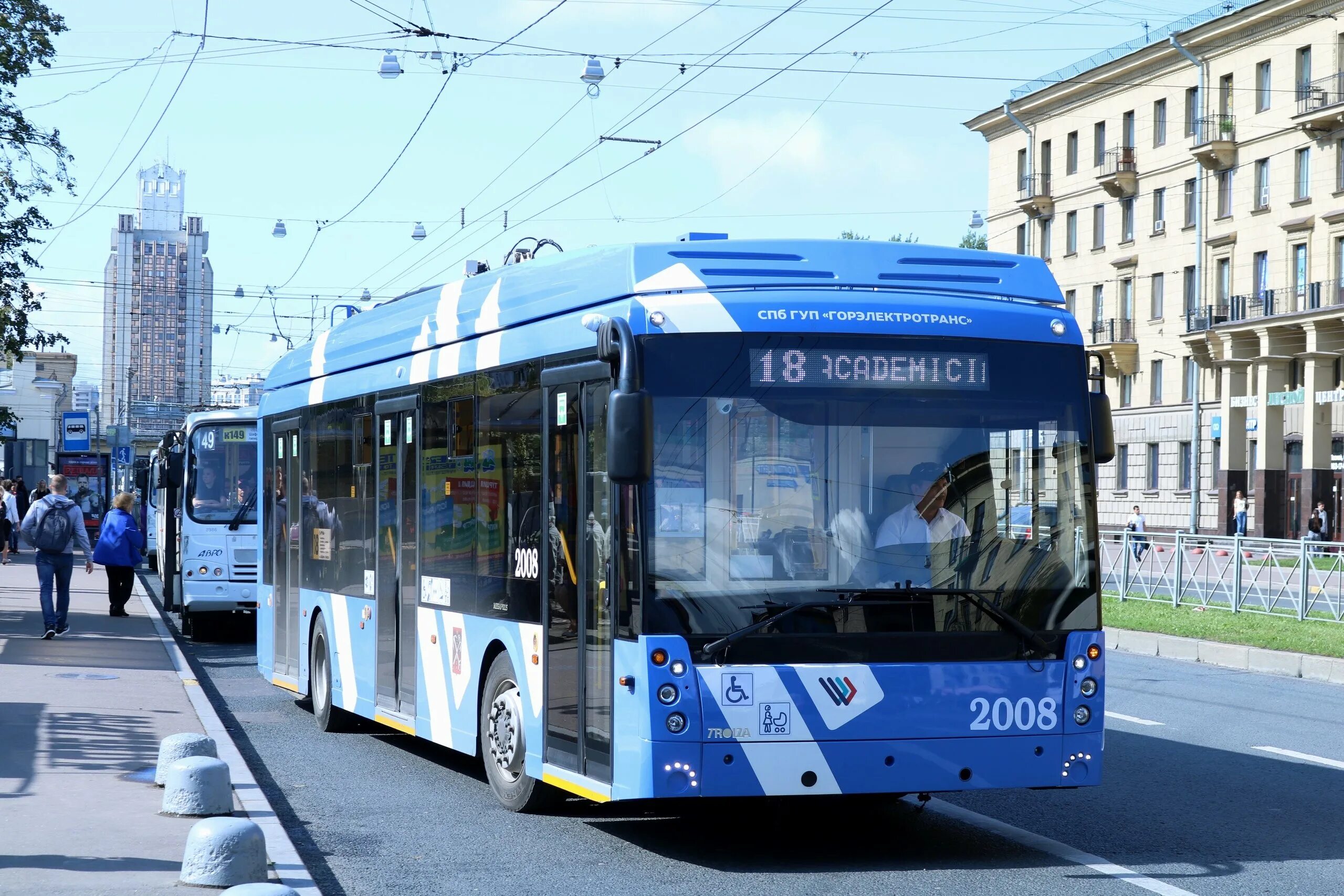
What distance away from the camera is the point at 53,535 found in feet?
60.6

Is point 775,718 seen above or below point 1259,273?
below

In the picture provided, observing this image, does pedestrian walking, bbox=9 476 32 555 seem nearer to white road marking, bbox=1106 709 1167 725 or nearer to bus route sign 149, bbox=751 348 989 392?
white road marking, bbox=1106 709 1167 725

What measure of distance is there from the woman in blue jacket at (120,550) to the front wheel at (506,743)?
47.8 feet

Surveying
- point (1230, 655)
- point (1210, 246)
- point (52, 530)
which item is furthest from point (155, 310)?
point (1230, 655)

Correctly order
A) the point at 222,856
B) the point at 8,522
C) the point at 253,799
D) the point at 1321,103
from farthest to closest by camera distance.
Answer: the point at 1321,103 → the point at 8,522 → the point at 253,799 → the point at 222,856

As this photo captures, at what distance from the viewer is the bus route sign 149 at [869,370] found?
757cm

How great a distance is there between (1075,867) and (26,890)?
14.4ft

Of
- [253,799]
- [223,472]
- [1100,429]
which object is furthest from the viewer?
[223,472]

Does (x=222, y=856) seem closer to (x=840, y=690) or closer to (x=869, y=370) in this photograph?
(x=840, y=690)

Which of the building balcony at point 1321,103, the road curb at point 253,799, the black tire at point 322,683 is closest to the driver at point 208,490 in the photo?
the road curb at point 253,799

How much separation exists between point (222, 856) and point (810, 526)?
110 inches

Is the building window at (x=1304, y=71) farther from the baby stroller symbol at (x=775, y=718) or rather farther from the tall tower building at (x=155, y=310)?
the tall tower building at (x=155, y=310)

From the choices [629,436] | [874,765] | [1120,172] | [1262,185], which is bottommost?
[874,765]

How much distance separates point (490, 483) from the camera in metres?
9.30
